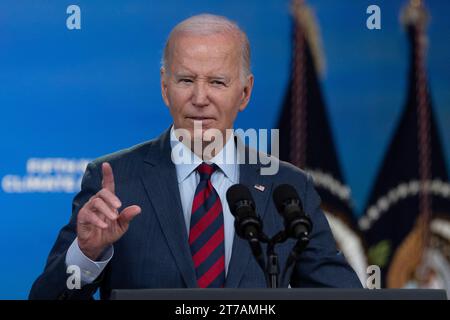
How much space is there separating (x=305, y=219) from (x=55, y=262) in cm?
93

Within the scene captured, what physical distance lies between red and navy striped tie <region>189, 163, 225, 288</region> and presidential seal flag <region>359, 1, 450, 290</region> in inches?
50.5

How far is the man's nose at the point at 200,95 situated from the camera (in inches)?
123

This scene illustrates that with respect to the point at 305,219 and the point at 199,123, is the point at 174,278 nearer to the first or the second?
the point at 199,123

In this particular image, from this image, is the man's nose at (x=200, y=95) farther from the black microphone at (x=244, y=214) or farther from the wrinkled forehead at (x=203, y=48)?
the black microphone at (x=244, y=214)

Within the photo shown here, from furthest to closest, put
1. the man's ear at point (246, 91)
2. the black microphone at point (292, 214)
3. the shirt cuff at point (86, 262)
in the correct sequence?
1. the man's ear at point (246, 91)
2. the shirt cuff at point (86, 262)
3. the black microphone at point (292, 214)

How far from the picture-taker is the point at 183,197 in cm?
316

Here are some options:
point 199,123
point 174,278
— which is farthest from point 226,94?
point 174,278

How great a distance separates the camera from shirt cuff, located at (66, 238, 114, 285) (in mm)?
2801

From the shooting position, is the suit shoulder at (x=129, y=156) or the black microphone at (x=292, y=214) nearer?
the black microphone at (x=292, y=214)

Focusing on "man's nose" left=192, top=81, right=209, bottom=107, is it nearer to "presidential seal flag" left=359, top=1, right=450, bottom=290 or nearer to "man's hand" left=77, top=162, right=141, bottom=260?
"man's hand" left=77, top=162, right=141, bottom=260

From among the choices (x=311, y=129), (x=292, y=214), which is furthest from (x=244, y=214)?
(x=311, y=129)

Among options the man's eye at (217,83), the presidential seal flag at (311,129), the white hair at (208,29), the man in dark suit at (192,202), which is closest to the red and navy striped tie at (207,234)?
the man in dark suit at (192,202)

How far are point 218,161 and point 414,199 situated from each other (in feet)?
4.65

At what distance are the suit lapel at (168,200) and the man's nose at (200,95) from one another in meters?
0.17
